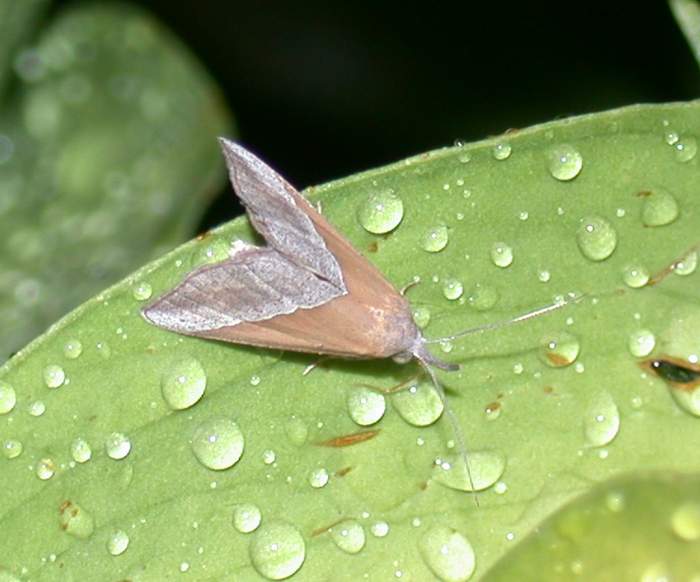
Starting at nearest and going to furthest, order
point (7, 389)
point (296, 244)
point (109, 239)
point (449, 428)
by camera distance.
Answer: point (7, 389), point (449, 428), point (296, 244), point (109, 239)

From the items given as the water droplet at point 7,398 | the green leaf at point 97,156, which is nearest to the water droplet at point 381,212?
the water droplet at point 7,398

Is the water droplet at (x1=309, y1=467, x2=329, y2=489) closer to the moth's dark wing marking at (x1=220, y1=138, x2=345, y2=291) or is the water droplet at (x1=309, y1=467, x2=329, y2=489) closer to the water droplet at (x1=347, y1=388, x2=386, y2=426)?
the water droplet at (x1=347, y1=388, x2=386, y2=426)

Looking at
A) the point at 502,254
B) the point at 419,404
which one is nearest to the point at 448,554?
the point at 419,404

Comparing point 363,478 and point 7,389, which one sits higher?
point 7,389

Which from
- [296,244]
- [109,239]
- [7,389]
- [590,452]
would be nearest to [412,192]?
[296,244]

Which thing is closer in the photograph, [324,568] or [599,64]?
[324,568]

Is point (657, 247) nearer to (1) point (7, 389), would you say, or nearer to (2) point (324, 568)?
(2) point (324, 568)

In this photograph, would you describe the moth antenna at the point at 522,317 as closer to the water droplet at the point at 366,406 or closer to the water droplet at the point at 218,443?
the water droplet at the point at 366,406
